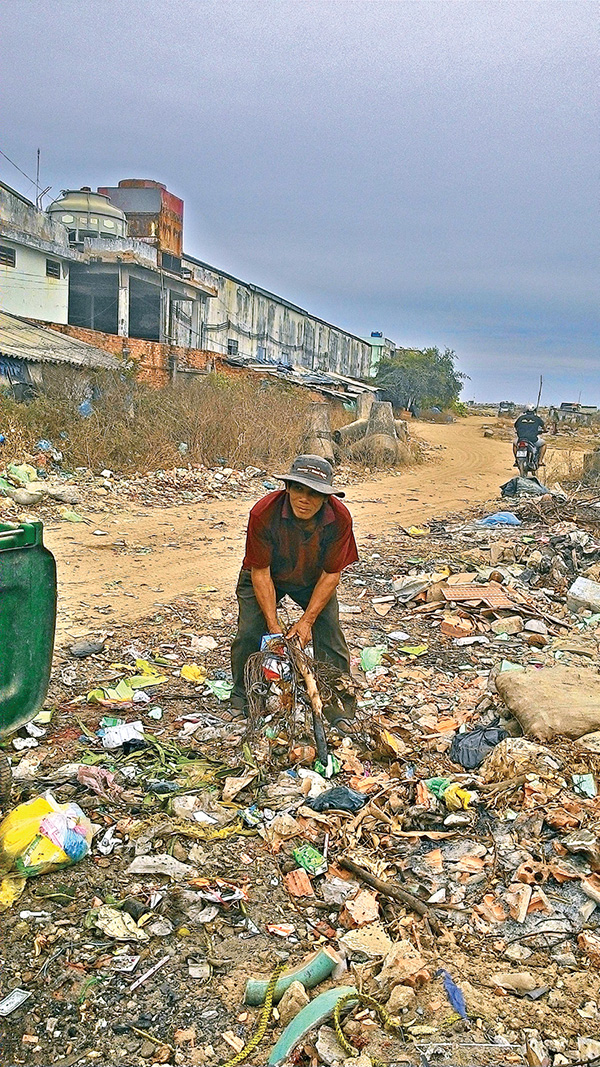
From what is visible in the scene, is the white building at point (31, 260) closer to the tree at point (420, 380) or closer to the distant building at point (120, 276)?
the distant building at point (120, 276)

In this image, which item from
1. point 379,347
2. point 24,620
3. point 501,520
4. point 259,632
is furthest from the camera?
point 379,347

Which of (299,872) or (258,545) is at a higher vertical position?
(258,545)

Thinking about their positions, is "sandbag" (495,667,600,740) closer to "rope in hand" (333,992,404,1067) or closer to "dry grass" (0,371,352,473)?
"rope in hand" (333,992,404,1067)

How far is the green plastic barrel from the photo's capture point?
2.90 meters

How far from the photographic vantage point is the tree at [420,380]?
39.6m

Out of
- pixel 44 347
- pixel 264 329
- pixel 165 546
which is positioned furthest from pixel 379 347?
pixel 165 546

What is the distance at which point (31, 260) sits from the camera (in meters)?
25.1

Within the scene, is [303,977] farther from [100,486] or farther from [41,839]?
[100,486]

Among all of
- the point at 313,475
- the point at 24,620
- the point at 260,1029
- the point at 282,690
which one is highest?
the point at 313,475

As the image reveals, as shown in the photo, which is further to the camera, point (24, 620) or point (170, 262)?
point (170, 262)

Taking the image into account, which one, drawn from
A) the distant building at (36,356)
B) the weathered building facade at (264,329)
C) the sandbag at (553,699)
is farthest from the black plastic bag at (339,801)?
the weathered building facade at (264,329)

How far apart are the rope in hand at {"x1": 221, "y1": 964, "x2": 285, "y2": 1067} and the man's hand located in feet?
5.86

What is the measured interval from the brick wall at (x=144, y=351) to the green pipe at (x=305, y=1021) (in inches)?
741

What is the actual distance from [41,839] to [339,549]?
6.34 feet
